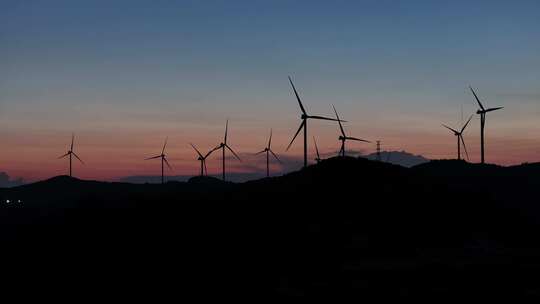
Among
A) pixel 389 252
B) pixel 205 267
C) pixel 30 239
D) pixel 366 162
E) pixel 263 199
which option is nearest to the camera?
pixel 205 267

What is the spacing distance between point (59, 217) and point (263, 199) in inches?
1011

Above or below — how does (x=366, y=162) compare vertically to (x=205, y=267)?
above

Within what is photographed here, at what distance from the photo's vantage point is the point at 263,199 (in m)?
84.8

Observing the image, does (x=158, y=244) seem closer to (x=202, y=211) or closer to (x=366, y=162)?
(x=202, y=211)

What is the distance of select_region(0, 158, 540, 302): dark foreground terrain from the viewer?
53.4 meters

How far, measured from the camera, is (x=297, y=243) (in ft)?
227

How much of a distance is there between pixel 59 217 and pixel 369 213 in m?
38.5

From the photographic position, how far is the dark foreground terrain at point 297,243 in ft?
175

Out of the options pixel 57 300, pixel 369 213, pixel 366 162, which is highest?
pixel 366 162

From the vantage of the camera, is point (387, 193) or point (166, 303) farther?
point (387, 193)

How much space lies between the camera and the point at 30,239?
76500 mm

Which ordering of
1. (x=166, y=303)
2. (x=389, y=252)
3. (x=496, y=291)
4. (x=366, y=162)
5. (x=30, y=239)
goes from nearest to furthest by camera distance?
1. (x=496, y=291)
2. (x=166, y=303)
3. (x=389, y=252)
4. (x=30, y=239)
5. (x=366, y=162)

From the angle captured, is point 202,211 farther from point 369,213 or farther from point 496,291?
point 496,291

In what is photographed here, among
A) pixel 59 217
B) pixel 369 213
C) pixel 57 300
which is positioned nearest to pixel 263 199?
pixel 369 213
